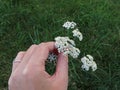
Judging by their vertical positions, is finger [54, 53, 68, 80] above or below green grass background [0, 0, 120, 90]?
above

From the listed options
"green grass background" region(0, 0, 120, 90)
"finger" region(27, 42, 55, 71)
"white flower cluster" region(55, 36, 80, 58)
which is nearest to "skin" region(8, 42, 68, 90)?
"finger" region(27, 42, 55, 71)

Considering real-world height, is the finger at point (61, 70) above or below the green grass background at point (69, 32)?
above

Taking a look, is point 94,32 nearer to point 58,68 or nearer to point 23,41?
point 23,41

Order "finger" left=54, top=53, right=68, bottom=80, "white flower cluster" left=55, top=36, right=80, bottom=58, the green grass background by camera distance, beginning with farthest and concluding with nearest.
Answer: the green grass background, "white flower cluster" left=55, top=36, right=80, bottom=58, "finger" left=54, top=53, right=68, bottom=80

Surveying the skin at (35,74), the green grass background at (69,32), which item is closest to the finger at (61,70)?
the skin at (35,74)

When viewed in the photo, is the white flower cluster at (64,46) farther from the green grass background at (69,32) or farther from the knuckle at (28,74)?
the green grass background at (69,32)

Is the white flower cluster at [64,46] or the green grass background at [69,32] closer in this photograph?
the white flower cluster at [64,46]

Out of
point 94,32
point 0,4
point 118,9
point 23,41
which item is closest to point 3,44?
point 23,41

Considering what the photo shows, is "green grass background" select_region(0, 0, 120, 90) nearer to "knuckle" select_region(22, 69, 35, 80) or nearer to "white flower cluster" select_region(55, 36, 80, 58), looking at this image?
"white flower cluster" select_region(55, 36, 80, 58)
